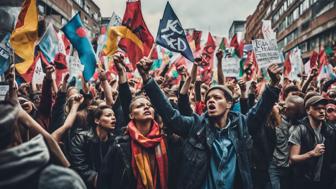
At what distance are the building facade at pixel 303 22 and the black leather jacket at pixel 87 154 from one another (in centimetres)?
3777

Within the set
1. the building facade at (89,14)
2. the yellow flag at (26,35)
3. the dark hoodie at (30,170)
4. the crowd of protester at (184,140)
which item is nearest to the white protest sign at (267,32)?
the crowd of protester at (184,140)

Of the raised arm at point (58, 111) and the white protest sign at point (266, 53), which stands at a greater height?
the white protest sign at point (266, 53)

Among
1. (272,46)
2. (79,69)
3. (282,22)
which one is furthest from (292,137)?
(282,22)

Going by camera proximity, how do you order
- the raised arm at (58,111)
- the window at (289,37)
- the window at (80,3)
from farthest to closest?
the window at (289,37) → the window at (80,3) → the raised arm at (58,111)

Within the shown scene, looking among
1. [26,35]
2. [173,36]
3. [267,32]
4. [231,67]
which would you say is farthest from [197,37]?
[26,35]

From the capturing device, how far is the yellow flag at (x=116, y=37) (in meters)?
6.36

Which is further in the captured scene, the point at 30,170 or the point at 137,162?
the point at 137,162

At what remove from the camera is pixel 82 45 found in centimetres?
629

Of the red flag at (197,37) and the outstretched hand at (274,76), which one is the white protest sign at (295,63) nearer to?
the red flag at (197,37)

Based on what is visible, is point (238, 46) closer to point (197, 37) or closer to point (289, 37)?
point (197, 37)

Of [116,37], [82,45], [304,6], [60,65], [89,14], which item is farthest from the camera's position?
[89,14]

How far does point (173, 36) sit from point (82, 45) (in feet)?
4.28

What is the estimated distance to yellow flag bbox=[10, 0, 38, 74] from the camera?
219 inches

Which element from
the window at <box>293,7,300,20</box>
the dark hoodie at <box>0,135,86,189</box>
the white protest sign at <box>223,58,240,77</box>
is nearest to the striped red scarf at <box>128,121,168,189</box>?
the dark hoodie at <box>0,135,86,189</box>
